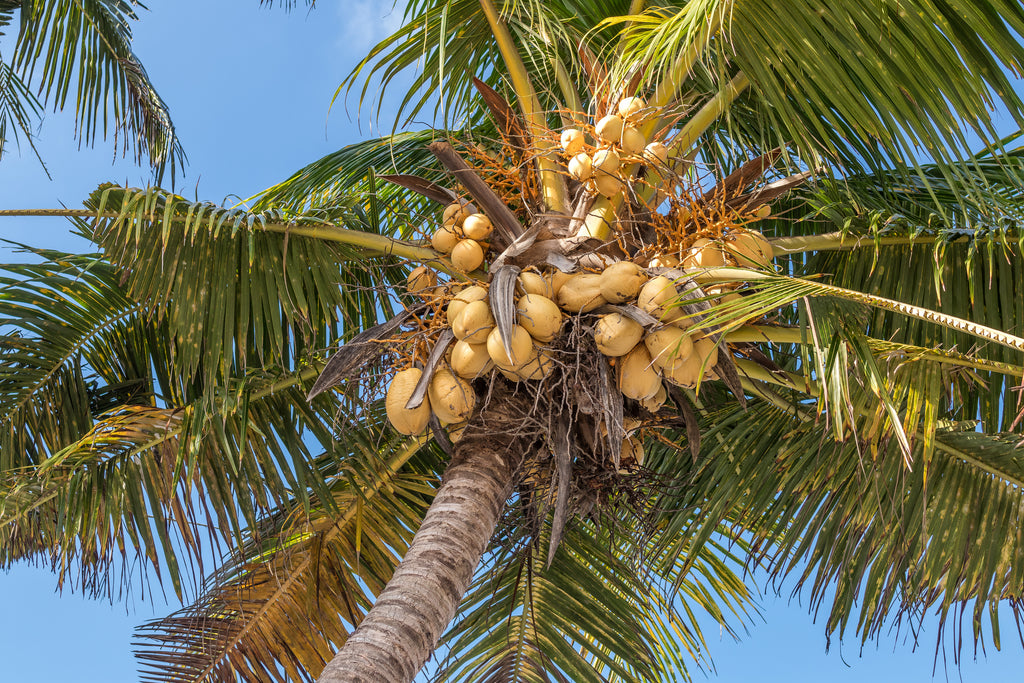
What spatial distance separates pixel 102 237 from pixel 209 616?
155cm

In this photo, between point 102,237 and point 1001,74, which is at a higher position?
point 102,237

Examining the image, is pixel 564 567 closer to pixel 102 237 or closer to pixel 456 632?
pixel 456 632

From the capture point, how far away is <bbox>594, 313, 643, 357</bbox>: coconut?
93.9 inches

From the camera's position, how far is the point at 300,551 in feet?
12.2

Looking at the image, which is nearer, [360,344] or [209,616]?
[360,344]

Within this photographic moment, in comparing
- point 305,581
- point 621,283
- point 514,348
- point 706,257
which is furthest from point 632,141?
point 305,581

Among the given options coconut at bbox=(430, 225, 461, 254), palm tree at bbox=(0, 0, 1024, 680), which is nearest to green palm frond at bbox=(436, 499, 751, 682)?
palm tree at bbox=(0, 0, 1024, 680)

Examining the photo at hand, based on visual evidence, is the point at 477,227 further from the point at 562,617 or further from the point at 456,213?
the point at 562,617

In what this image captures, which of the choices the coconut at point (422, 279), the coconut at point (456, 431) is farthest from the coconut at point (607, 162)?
the coconut at point (456, 431)

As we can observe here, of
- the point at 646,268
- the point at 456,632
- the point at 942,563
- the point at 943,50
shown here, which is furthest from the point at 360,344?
the point at 942,563

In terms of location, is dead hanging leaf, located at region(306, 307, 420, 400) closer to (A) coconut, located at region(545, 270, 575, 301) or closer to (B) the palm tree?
(B) the palm tree

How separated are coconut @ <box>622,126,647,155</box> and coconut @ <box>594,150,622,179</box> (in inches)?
1.9

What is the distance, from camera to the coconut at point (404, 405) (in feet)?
8.39

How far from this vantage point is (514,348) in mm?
2396
